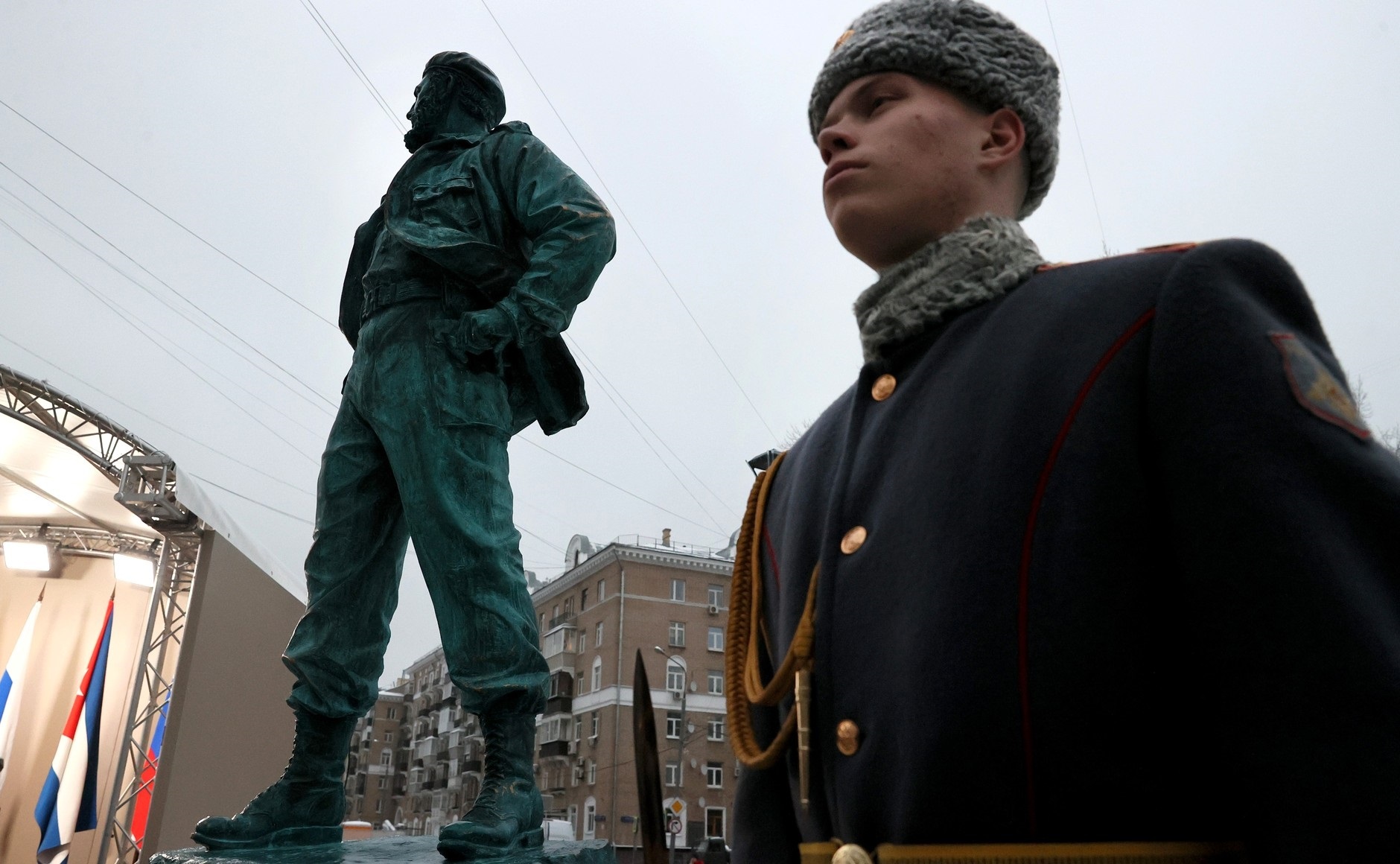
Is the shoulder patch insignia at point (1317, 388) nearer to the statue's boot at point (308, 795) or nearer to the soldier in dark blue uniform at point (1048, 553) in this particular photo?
the soldier in dark blue uniform at point (1048, 553)

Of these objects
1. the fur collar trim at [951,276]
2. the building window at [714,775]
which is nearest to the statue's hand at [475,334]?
the fur collar trim at [951,276]

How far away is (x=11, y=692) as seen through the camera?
477 inches

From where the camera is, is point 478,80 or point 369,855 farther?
point 478,80

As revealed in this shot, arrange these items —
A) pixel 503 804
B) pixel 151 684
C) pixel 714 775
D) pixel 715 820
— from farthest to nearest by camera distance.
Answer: pixel 714 775 < pixel 715 820 < pixel 151 684 < pixel 503 804

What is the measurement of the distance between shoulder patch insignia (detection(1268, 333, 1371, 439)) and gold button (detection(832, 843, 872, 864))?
1.95 ft

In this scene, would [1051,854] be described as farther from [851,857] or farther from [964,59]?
[964,59]

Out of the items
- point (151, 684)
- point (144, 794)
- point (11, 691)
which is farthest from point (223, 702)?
point (11, 691)

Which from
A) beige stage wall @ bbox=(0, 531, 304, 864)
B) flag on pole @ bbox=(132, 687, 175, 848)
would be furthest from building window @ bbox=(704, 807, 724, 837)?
flag on pole @ bbox=(132, 687, 175, 848)

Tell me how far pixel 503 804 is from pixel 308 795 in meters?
0.72

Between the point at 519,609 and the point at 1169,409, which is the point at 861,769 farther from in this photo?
the point at 519,609

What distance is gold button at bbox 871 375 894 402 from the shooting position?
1217mm

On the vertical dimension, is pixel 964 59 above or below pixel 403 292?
below

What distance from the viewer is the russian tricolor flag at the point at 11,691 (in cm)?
1198

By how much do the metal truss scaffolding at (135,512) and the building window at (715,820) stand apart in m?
25.9
